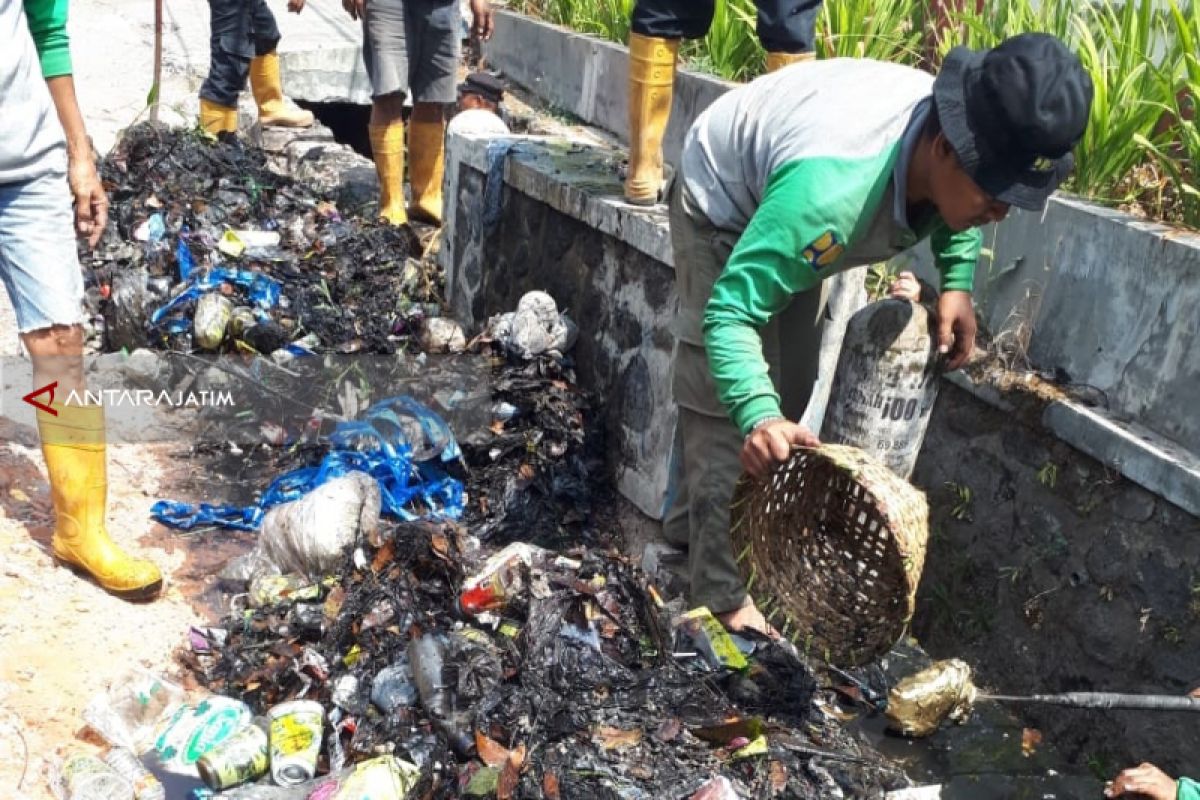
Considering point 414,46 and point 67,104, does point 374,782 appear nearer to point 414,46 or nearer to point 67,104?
point 67,104

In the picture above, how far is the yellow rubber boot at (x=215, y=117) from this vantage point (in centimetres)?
748

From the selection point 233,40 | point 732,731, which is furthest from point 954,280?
point 233,40

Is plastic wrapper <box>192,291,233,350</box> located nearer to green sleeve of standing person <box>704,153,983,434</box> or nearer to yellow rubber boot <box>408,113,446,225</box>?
yellow rubber boot <box>408,113,446,225</box>

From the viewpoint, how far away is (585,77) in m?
7.14

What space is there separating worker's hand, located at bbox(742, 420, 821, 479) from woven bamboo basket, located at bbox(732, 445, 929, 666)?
15cm

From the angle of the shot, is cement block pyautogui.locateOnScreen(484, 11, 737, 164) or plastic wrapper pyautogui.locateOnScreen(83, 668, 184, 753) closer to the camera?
plastic wrapper pyautogui.locateOnScreen(83, 668, 184, 753)

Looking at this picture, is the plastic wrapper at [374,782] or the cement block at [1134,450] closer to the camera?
the plastic wrapper at [374,782]

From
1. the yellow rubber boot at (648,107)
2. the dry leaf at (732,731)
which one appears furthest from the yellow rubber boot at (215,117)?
the dry leaf at (732,731)

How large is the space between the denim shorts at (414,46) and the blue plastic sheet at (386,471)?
213cm

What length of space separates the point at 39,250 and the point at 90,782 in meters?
1.48

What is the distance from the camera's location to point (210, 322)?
5.32 metres

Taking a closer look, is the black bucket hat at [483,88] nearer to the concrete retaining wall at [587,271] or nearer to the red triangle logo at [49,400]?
the concrete retaining wall at [587,271]

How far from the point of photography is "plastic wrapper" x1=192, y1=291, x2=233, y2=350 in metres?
5.30

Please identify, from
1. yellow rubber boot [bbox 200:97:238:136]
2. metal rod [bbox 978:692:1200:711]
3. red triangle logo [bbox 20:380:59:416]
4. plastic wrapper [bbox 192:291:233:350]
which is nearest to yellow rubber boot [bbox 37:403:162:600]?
red triangle logo [bbox 20:380:59:416]
